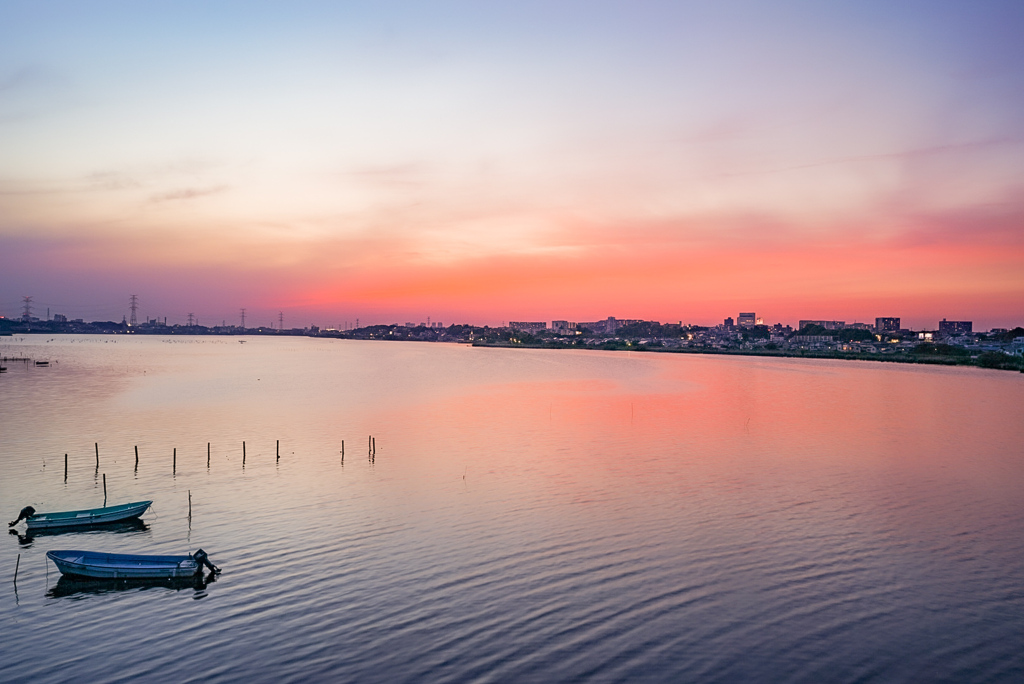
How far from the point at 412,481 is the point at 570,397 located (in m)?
41.2

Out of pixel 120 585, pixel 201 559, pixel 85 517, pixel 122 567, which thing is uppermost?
pixel 201 559


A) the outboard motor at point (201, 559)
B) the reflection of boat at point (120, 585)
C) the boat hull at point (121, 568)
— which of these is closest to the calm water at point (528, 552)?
the reflection of boat at point (120, 585)

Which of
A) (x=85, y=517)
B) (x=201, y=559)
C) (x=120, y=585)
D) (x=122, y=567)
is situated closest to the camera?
(x=120, y=585)

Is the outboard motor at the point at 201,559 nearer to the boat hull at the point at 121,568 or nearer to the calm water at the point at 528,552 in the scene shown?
the boat hull at the point at 121,568

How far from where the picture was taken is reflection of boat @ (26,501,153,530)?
20.9 m

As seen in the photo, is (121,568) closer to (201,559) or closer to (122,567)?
(122,567)

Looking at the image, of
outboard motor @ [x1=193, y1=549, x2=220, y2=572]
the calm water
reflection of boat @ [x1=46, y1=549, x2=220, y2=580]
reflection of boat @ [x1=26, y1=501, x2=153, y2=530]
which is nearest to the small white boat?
reflection of boat @ [x1=26, y1=501, x2=153, y2=530]

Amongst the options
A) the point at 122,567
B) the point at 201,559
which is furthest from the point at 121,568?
the point at 201,559

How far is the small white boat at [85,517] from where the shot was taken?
20.9 metres

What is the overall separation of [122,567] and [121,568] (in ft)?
0.10

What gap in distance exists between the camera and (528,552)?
19594mm

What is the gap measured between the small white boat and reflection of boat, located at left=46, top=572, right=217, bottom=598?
4995mm

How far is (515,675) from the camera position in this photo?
1239 cm

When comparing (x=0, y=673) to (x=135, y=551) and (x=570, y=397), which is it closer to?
(x=135, y=551)
